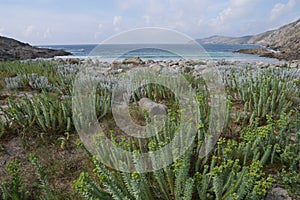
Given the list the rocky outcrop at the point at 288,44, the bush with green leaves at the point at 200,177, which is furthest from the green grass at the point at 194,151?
the rocky outcrop at the point at 288,44

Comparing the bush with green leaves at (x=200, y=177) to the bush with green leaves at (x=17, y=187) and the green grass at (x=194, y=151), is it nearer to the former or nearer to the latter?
the green grass at (x=194, y=151)

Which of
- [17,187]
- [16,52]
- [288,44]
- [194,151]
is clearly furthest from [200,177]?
[288,44]

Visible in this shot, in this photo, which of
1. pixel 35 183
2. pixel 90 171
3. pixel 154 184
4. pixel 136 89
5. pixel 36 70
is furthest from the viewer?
pixel 36 70

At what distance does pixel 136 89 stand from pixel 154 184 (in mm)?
2576

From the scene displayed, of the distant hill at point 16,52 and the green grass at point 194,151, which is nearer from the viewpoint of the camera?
the green grass at point 194,151

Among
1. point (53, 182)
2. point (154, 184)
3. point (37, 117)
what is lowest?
point (53, 182)

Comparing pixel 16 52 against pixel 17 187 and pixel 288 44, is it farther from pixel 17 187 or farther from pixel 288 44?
pixel 288 44

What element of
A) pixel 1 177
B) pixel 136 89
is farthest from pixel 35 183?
pixel 136 89

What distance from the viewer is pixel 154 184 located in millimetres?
2074

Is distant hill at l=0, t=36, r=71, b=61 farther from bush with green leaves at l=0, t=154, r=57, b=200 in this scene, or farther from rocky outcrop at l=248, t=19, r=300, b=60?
rocky outcrop at l=248, t=19, r=300, b=60

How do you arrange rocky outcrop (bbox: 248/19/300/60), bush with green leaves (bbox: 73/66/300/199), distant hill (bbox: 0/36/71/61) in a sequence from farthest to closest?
rocky outcrop (bbox: 248/19/300/60) → distant hill (bbox: 0/36/71/61) → bush with green leaves (bbox: 73/66/300/199)

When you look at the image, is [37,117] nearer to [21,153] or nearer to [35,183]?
[21,153]

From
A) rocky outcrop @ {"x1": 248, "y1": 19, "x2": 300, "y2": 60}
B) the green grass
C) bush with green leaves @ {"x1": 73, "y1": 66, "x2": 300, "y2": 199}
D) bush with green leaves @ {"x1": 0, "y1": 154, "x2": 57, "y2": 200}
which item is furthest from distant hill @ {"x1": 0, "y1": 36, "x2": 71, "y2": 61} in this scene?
rocky outcrop @ {"x1": 248, "y1": 19, "x2": 300, "y2": 60}

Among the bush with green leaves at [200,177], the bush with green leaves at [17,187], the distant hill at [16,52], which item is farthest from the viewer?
the distant hill at [16,52]
